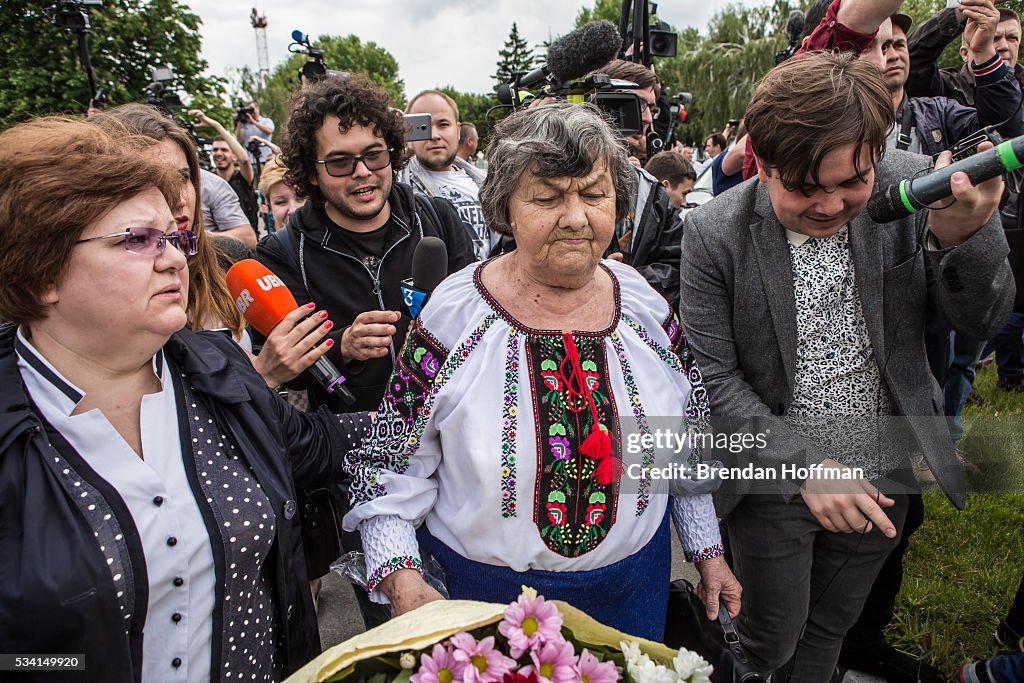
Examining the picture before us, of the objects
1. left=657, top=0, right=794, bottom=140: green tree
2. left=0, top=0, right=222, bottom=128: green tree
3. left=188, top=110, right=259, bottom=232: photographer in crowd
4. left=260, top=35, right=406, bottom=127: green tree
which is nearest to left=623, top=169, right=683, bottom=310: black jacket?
left=188, top=110, right=259, bottom=232: photographer in crowd

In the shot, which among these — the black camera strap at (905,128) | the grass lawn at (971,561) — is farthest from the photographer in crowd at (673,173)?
the grass lawn at (971,561)

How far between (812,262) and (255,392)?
1535 millimetres

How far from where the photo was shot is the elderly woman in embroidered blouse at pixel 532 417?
5.19 ft

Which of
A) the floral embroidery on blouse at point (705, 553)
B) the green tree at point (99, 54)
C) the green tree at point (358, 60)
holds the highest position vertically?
the green tree at point (358, 60)

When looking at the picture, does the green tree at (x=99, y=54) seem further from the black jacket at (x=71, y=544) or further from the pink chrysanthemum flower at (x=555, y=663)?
the pink chrysanthemum flower at (x=555, y=663)

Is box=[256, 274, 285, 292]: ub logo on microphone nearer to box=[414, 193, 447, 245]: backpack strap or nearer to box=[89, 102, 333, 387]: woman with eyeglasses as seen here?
box=[89, 102, 333, 387]: woman with eyeglasses

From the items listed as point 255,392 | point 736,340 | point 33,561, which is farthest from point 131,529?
point 736,340

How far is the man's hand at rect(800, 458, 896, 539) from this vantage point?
5.83ft

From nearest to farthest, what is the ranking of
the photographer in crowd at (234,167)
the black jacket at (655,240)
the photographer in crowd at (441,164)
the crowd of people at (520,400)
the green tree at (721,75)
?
the crowd of people at (520,400)
the black jacket at (655,240)
the photographer in crowd at (441,164)
the photographer in crowd at (234,167)
the green tree at (721,75)

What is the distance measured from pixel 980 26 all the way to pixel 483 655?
9.56 feet

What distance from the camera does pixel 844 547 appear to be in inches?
78.8

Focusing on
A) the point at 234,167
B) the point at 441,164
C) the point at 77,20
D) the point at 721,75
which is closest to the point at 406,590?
the point at 441,164

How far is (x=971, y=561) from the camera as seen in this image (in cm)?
300

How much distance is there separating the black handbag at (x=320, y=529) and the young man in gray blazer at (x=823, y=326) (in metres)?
1.20
